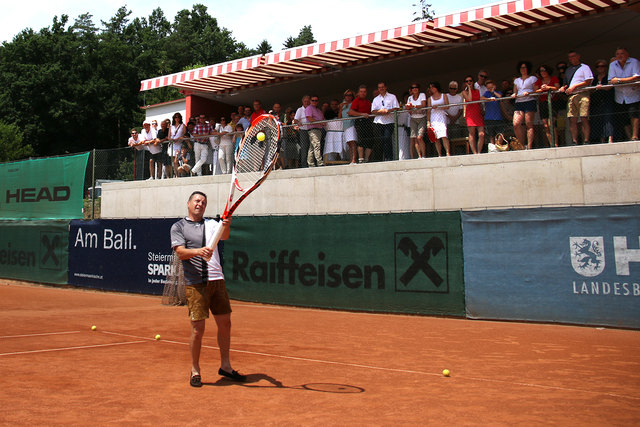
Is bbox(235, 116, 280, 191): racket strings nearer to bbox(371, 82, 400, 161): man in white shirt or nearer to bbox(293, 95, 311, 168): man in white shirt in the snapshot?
bbox(371, 82, 400, 161): man in white shirt

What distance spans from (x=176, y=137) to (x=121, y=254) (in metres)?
3.86

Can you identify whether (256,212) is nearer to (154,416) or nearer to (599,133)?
(599,133)

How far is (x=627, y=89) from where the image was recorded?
10945 mm

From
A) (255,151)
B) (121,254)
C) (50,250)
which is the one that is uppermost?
(255,151)

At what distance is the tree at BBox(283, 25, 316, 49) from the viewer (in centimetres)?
8874

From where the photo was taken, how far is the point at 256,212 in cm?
1614

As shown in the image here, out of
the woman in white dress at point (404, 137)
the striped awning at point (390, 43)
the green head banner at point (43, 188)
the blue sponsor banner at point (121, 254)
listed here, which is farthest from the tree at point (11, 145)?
the woman in white dress at point (404, 137)

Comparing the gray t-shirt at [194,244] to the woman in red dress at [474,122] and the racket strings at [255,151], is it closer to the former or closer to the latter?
the racket strings at [255,151]

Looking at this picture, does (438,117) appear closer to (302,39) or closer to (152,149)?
(152,149)

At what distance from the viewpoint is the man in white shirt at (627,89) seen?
427 inches

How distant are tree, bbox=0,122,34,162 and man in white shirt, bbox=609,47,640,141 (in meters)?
47.3

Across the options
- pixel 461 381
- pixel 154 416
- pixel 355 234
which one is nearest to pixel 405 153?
pixel 355 234

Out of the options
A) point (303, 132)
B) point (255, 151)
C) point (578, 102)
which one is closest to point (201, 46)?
point (303, 132)

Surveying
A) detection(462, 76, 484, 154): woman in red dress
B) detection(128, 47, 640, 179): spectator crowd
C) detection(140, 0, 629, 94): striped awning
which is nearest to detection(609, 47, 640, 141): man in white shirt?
detection(128, 47, 640, 179): spectator crowd
